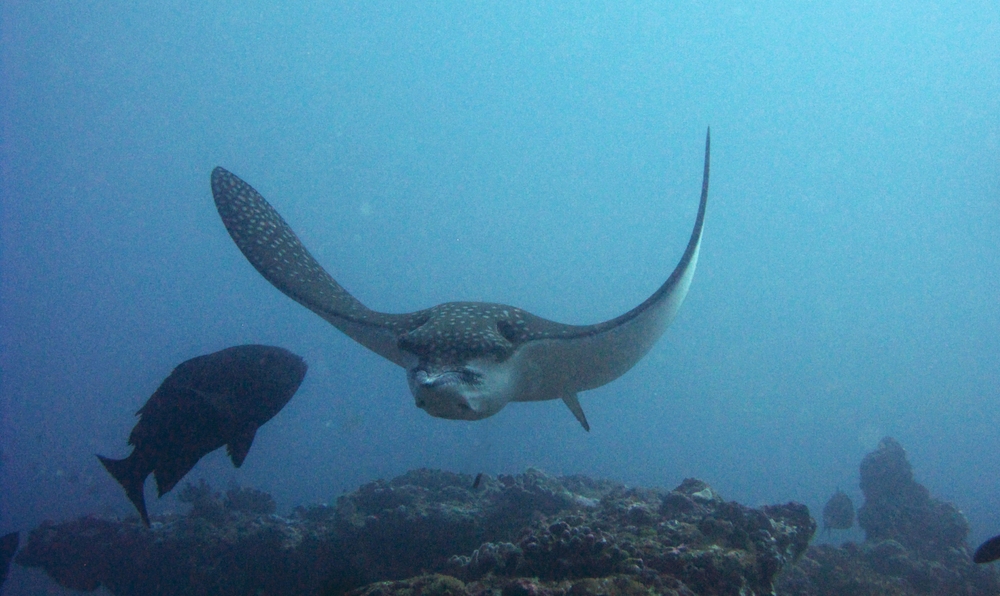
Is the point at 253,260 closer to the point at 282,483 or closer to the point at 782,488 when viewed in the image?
the point at 282,483

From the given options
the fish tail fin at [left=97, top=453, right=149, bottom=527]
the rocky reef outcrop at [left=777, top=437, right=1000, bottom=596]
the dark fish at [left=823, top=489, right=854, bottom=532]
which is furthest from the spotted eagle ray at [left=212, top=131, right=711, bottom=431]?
the dark fish at [left=823, top=489, right=854, bottom=532]

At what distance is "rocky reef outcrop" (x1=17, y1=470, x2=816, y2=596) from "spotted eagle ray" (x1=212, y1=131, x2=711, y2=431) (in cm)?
142

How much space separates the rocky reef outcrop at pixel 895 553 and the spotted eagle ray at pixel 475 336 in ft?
14.7

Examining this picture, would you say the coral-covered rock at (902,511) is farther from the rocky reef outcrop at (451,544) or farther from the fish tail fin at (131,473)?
the fish tail fin at (131,473)

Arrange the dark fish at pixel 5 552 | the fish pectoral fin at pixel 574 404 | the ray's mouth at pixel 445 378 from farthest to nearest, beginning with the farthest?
the dark fish at pixel 5 552 < the fish pectoral fin at pixel 574 404 < the ray's mouth at pixel 445 378

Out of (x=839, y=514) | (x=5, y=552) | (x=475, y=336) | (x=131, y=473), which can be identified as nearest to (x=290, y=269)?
(x=131, y=473)

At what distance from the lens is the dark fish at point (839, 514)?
53.1 feet

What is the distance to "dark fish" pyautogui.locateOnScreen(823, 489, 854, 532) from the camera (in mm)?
16175

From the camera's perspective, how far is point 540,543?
4.66 metres

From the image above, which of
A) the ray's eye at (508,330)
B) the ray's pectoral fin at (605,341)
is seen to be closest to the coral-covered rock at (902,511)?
the ray's pectoral fin at (605,341)

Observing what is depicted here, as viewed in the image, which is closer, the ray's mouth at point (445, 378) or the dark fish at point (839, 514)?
the ray's mouth at point (445, 378)

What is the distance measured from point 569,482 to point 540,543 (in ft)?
26.1

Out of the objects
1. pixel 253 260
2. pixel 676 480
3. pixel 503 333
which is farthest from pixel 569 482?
pixel 676 480

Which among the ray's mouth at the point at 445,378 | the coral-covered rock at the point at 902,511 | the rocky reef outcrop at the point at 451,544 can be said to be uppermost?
the coral-covered rock at the point at 902,511
